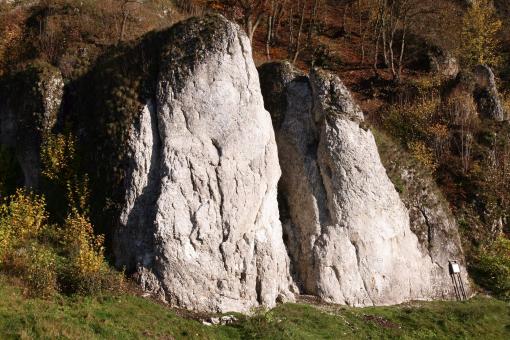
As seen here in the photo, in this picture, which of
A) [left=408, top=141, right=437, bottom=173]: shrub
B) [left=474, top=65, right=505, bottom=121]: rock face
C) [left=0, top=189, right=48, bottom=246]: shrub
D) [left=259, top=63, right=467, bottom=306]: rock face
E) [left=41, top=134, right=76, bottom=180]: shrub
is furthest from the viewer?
[left=474, top=65, right=505, bottom=121]: rock face

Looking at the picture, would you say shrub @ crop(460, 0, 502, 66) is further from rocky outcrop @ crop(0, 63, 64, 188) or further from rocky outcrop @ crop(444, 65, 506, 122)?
rocky outcrop @ crop(0, 63, 64, 188)

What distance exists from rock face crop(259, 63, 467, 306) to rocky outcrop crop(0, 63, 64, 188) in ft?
32.6

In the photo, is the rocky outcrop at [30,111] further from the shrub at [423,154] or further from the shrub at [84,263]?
the shrub at [423,154]

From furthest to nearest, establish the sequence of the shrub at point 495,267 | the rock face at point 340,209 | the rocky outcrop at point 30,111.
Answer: the shrub at point 495,267 → the rock face at point 340,209 → the rocky outcrop at point 30,111

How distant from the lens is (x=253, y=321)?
53.9 feet

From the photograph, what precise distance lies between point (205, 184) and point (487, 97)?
25.6 meters

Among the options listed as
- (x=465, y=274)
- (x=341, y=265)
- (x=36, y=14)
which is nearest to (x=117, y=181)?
(x=341, y=265)

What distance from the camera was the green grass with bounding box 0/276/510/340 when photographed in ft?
43.1

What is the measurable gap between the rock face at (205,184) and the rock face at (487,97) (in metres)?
20.8

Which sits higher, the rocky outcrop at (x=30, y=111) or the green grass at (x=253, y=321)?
the rocky outcrop at (x=30, y=111)

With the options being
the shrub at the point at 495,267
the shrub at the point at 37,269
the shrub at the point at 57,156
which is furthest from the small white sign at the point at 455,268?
the shrub at the point at 57,156

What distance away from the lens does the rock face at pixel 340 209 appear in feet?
68.5

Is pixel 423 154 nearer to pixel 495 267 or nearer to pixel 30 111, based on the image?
pixel 495 267

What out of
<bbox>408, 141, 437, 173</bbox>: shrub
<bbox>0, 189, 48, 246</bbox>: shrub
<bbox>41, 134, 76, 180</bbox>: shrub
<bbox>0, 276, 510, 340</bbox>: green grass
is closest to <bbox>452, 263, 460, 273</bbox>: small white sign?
<bbox>0, 276, 510, 340</bbox>: green grass
